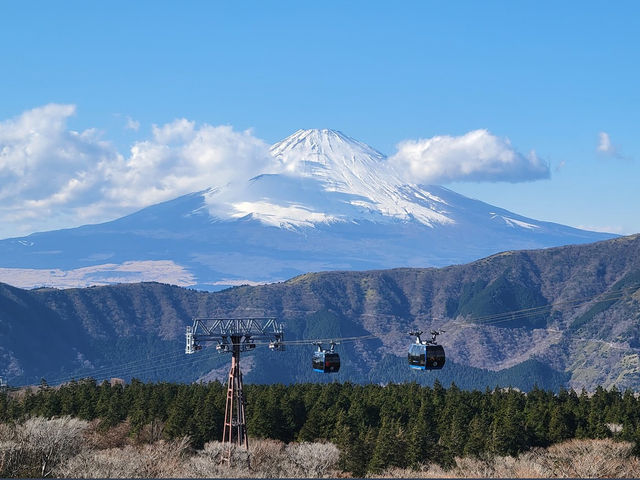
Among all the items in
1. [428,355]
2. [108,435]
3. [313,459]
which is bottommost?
[313,459]

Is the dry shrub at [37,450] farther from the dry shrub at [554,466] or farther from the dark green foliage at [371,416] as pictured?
the dry shrub at [554,466]

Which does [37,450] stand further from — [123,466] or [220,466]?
[220,466]

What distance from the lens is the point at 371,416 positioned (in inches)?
6220

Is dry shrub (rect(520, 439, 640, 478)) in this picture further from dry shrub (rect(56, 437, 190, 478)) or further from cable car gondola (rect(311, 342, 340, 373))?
dry shrub (rect(56, 437, 190, 478))

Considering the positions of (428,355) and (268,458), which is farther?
(268,458)

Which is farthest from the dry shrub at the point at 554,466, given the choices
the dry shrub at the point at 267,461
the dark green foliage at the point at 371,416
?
the dry shrub at the point at 267,461

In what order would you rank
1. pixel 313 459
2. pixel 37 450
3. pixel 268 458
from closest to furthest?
1. pixel 37 450
2. pixel 268 458
3. pixel 313 459

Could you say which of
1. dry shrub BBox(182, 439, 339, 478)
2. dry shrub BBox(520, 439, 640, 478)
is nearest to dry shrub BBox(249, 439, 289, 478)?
dry shrub BBox(182, 439, 339, 478)

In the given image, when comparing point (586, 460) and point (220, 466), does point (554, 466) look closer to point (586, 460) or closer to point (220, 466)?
point (586, 460)

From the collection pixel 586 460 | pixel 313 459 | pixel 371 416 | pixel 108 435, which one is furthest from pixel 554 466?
pixel 108 435

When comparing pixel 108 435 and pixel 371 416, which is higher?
pixel 371 416

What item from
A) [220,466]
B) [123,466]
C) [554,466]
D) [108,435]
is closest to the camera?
[123,466]

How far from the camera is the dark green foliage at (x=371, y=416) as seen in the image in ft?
420

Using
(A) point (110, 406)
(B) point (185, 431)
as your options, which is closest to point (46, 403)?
(A) point (110, 406)
